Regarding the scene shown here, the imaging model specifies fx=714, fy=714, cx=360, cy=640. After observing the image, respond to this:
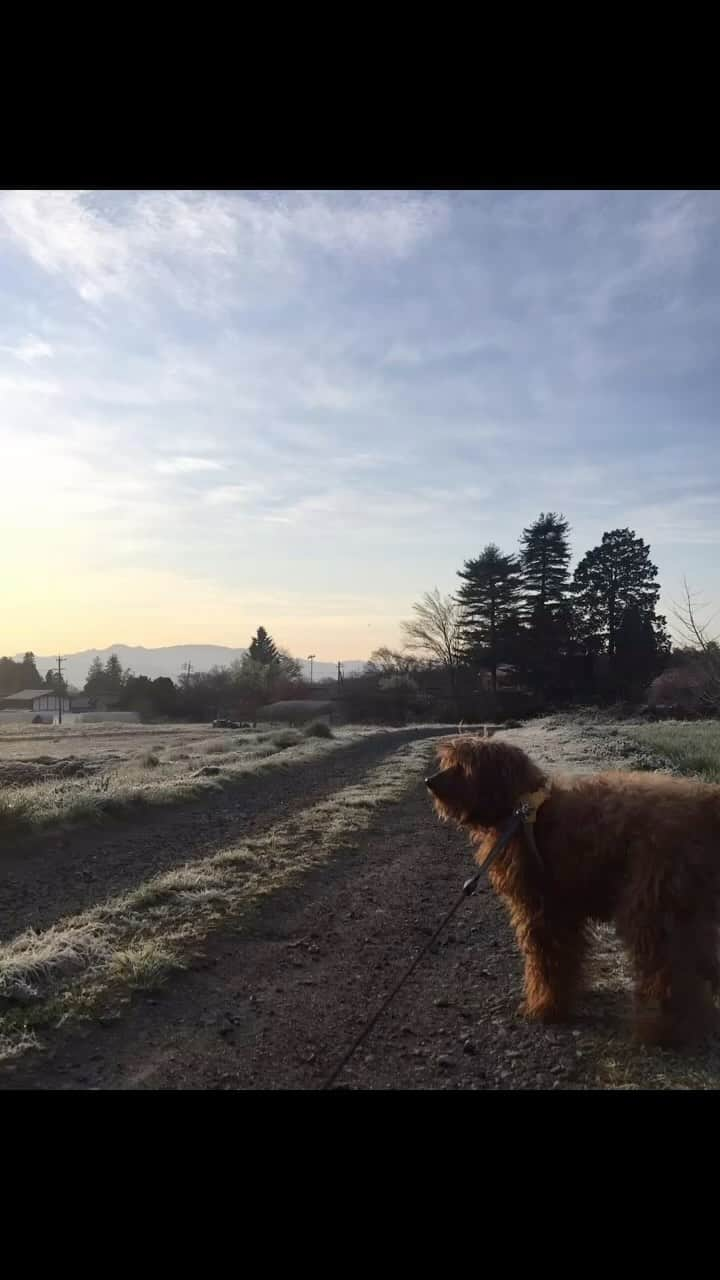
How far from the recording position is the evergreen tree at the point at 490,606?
20.1 m

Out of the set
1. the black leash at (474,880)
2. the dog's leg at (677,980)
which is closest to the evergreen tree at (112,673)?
the black leash at (474,880)

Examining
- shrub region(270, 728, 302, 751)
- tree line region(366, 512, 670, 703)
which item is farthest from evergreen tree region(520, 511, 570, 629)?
shrub region(270, 728, 302, 751)

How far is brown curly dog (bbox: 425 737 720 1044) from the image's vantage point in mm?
3480

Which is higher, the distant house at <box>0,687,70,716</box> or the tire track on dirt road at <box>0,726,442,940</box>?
the distant house at <box>0,687,70,716</box>

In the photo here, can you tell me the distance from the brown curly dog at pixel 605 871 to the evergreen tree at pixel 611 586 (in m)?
12.1

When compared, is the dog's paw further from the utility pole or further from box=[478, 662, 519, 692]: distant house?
the utility pole

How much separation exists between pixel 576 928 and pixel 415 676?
24126 millimetres

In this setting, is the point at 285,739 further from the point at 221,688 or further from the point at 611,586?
the point at 611,586

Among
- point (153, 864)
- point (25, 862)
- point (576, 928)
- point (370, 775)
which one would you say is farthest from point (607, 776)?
point (370, 775)

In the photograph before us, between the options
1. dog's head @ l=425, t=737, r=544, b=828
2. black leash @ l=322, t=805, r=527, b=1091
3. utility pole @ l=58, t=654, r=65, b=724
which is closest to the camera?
black leash @ l=322, t=805, r=527, b=1091

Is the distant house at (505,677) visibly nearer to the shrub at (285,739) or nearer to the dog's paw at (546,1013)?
the shrub at (285,739)

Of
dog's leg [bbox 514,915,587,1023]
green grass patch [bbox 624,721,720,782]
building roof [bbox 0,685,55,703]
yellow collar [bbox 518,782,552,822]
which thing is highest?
building roof [bbox 0,685,55,703]

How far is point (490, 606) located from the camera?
2086 centimetres

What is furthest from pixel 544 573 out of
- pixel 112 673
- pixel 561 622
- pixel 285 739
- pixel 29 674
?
pixel 29 674
